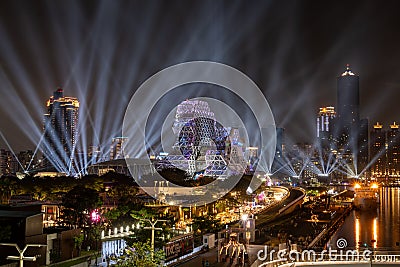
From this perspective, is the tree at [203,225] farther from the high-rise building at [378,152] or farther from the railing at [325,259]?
the high-rise building at [378,152]

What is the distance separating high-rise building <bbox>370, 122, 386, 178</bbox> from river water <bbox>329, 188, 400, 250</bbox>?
7975 cm

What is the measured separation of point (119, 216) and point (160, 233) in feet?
17.2

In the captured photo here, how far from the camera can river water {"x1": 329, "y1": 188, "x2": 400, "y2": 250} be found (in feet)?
98.3

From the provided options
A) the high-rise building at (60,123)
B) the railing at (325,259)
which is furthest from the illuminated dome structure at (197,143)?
the high-rise building at (60,123)

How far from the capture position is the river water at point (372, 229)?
98.3 feet

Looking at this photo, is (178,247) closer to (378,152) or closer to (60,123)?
(60,123)

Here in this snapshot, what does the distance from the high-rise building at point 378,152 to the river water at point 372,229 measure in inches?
3140

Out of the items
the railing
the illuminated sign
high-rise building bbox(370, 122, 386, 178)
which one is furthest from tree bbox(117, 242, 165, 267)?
high-rise building bbox(370, 122, 386, 178)

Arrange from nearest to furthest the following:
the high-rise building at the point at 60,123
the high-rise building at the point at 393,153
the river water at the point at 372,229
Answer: the river water at the point at 372,229 < the high-rise building at the point at 60,123 < the high-rise building at the point at 393,153

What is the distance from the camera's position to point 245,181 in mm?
40500

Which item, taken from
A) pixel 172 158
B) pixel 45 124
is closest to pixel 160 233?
pixel 172 158

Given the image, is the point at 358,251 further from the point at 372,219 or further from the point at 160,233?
the point at 372,219

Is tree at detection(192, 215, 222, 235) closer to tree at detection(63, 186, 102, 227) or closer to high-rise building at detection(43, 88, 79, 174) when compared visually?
tree at detection(63, 186, 102, 227)

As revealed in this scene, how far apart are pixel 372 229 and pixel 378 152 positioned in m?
103
